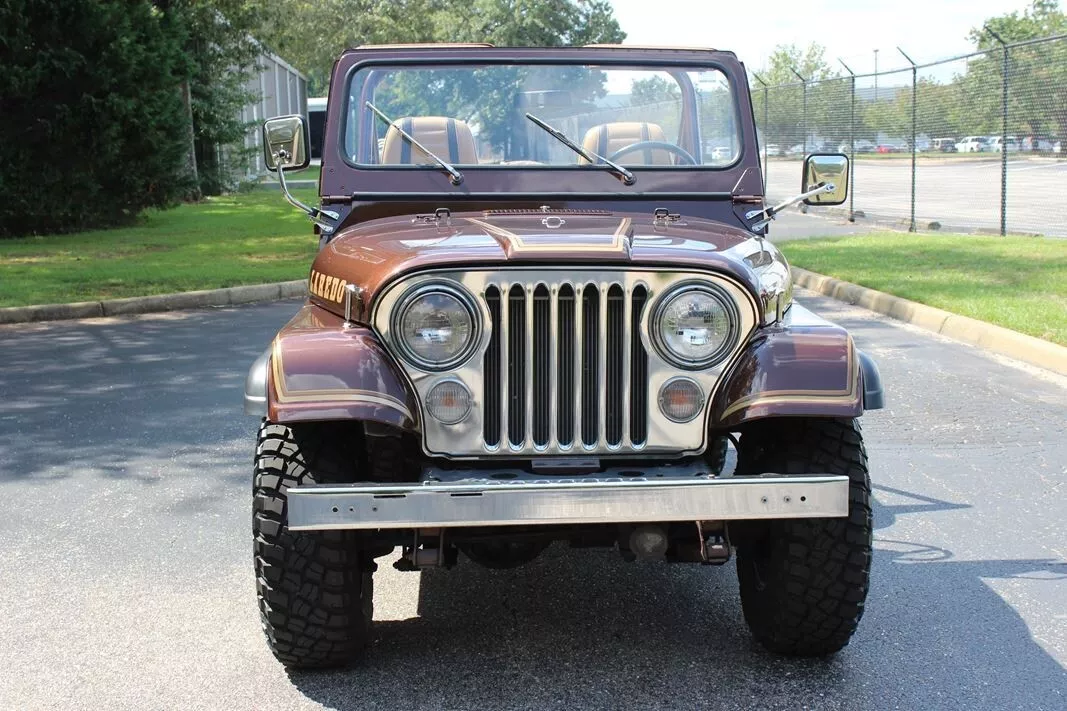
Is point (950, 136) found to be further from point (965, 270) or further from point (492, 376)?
point (492, 376)

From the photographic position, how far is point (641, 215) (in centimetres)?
440

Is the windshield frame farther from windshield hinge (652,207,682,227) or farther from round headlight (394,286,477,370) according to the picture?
round headlight (394,286,477,370)

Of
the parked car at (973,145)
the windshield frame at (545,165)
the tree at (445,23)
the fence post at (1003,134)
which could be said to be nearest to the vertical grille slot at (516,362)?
the windshield frame at (545,165)

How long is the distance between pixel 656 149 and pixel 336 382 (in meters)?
2.10

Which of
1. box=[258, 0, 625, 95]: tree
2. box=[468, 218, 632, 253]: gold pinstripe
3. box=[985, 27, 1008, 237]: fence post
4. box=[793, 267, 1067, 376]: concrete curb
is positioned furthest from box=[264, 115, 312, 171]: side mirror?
box=[258, 0, 625, 95]: tree

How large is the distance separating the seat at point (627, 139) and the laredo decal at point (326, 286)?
49.7 inches

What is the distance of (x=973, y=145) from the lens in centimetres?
2006

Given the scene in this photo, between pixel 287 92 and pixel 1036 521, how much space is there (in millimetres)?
53727

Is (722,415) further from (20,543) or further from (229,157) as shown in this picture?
(229,157)

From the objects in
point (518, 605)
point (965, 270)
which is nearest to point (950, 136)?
point (965, 270)

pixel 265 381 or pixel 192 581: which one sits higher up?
pixel 265 381

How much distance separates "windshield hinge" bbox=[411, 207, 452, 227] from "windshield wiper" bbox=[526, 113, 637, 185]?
2.12 feet

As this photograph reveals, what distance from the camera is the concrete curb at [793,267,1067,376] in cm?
842

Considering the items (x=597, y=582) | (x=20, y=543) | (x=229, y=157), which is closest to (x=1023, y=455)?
(x=597, y=582)
